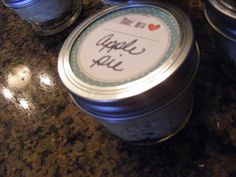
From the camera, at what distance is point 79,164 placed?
1.51 ft

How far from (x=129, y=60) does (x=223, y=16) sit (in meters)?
0.11

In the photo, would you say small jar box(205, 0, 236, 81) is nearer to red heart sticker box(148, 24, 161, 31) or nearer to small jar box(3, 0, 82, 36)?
red heart sticker box(148, 24, 161, 31)

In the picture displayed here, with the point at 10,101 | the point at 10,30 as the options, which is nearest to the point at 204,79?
the point at 10,101

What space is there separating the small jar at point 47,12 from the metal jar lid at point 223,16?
0.31 metres

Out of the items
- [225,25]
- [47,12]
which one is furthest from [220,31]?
[47,12]

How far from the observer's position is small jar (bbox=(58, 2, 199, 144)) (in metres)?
0.35

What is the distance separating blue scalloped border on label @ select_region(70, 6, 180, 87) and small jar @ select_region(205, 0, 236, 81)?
43 mm

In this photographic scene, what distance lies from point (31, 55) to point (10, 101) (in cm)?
11

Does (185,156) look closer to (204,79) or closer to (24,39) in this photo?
(204,79)

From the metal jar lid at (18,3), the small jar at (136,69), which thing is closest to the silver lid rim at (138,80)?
the small jar at (136,69)

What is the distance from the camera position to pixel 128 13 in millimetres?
437

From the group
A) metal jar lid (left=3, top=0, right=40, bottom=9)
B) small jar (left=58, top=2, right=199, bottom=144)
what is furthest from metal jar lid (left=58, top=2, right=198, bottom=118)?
metal jar lid (left=3, top=0, right=40, bottom=9)

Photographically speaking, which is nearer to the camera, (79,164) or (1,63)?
(79,164)

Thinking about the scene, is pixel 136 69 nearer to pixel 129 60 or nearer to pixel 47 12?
pixel 129 60
